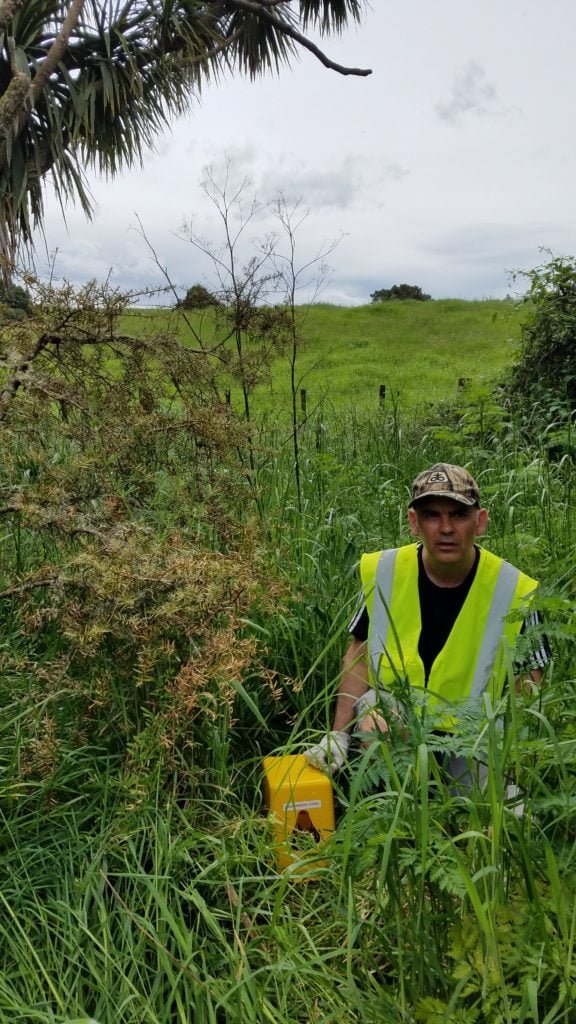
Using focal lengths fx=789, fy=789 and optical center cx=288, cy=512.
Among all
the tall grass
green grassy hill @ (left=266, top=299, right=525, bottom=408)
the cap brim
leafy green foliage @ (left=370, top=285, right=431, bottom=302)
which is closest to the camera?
the tall grass

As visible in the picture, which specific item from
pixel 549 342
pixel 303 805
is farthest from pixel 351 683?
pixel 549 342

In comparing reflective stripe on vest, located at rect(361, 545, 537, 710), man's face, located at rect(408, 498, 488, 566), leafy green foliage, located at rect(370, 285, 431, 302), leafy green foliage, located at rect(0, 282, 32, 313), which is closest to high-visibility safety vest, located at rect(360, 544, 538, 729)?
reflective stripe on vest, located at rect(361, 545, 537, 710)

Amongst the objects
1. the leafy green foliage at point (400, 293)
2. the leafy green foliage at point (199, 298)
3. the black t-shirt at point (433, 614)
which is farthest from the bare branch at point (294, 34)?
the leafy green foliage at point (400, 293)

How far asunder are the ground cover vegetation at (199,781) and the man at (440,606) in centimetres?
22

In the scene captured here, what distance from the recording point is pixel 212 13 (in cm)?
1085

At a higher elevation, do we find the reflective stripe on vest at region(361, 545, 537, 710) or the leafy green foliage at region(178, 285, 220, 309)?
the leafy green foliage at region(178, 285, 220, 309)

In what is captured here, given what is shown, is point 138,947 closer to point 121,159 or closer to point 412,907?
point 412,907

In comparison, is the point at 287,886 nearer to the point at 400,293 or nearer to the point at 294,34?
the point at 294,34

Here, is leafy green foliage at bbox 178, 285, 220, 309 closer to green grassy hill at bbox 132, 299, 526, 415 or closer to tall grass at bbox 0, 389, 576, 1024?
tall grass at bbox 0, 389, 576, 1024

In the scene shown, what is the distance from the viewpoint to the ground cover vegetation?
1.69 m

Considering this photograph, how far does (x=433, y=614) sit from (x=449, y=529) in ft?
1.10

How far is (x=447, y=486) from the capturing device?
272 cm

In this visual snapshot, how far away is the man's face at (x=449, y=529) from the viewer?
2.73m

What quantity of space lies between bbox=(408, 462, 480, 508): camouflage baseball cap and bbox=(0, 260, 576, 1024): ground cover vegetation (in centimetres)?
53
